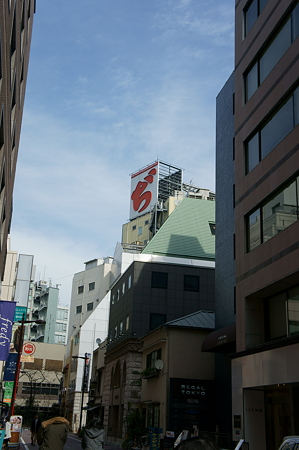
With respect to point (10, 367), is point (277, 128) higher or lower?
higher

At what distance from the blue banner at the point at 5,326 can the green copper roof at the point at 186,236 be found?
31106 millimetres

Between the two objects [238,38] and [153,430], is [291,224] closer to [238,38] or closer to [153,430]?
[238,38]

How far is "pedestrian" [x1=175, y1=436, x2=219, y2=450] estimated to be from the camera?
310 cm

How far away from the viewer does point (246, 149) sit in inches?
915

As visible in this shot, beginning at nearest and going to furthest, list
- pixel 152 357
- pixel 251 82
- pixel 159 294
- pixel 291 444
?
1. pixel 291 444
2. pixel 251 82
3. pixel 152 357
4. pixel 159 294

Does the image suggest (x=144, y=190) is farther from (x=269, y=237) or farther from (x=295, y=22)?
(x=295, y=22)

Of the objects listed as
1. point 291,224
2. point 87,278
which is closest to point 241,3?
point 291,224

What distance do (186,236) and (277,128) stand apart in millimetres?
33602

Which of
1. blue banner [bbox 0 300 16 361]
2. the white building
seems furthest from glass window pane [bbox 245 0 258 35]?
the white building

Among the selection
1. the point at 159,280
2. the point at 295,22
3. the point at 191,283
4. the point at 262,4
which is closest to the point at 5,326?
the point at 295,22

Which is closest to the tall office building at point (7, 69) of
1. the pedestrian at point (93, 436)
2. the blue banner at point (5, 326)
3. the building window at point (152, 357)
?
the blue banner at point (5, 326)

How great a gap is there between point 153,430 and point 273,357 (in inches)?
404

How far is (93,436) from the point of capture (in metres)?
8.52

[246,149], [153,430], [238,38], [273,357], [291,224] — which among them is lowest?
[153,430]
